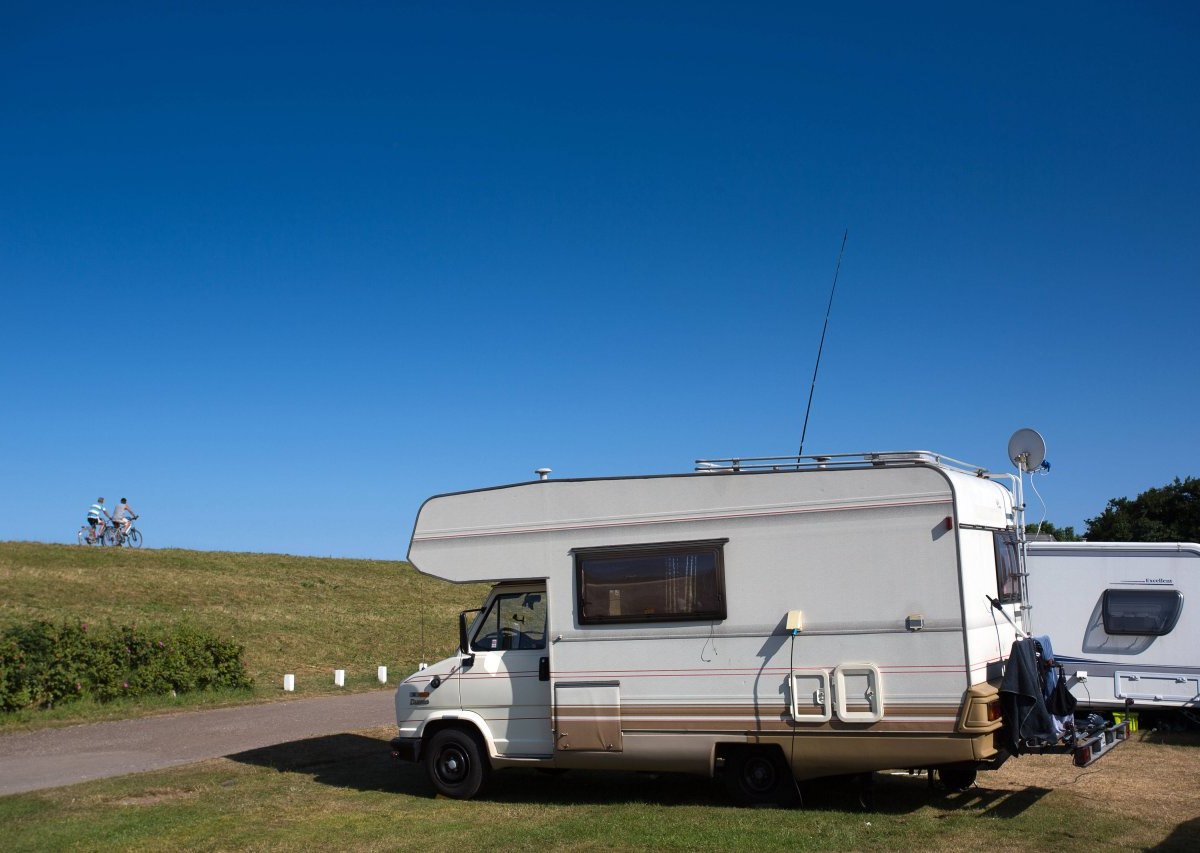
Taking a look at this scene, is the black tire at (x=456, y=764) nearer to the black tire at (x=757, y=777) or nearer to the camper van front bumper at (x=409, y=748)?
the camper van front bumper at (x=409, y=748)

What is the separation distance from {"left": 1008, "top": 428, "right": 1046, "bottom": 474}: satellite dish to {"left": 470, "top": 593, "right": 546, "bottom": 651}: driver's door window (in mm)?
5096

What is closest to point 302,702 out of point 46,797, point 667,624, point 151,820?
point 46,797

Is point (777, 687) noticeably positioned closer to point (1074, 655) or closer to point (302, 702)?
point (1074, 655)

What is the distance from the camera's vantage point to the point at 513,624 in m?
11.2

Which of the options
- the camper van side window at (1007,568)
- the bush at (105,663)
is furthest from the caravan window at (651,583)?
the bush at (105,663)

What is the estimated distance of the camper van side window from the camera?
1005 centimetres

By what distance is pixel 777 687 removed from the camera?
380 inches

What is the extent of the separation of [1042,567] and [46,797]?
1311 cm

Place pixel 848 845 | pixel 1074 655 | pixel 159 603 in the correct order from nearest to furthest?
pixel 848 845 < pixel 1074 655 < pixel 159 603

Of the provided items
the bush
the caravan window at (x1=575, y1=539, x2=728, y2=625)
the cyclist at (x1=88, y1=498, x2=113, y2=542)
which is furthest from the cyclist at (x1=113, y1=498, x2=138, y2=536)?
the caravan window at (x1=575, y1=539, x2=728, y2=625)

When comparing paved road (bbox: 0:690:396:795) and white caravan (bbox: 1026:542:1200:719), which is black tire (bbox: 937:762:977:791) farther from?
paved road (bbox: 0:690:396:795)

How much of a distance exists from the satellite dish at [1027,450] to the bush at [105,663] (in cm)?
1587

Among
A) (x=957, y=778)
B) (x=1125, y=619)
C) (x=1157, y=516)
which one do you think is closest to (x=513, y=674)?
(x=957, y=778)

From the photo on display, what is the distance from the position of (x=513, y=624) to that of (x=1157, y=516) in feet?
113
